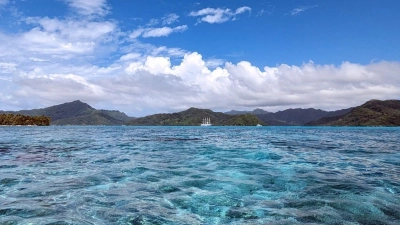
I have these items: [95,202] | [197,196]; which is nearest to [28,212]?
[95,202]

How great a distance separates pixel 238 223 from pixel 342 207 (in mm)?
4387

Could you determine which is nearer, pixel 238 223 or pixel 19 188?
pixel 238 223

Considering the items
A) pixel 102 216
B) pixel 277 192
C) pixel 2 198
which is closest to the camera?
pixel 102 216

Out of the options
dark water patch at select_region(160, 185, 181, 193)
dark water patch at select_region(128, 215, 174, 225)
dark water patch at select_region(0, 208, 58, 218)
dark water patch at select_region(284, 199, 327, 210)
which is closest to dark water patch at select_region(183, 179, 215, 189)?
dark water patch at select_region(160, 185, 181, 193)

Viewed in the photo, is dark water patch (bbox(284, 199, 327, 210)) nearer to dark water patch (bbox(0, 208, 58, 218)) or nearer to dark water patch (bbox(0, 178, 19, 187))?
dark water patch (bbox(0, 208, 58, 218))


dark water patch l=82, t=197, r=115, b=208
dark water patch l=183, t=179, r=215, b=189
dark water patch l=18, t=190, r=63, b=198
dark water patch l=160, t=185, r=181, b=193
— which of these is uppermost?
dark water patch l=18, t=190, r=63, b=198

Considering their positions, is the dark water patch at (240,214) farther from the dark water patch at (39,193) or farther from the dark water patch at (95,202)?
the dark water patch at (39,193)

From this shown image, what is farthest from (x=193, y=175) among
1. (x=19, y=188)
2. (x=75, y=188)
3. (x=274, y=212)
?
(x=19, y=188)

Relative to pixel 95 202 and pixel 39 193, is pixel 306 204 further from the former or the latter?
pixel 39 193

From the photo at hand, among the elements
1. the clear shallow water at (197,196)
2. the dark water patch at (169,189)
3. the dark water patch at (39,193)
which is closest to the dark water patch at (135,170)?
the clear shallow water at (197,196)

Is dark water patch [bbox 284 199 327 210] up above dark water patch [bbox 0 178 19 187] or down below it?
below

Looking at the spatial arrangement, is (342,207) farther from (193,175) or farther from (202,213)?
(193,175)

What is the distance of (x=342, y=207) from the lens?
9.95 metres

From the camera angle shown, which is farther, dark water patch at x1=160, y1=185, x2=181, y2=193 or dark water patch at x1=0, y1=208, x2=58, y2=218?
dark water patch at x1=160, y1=185, x2=181, y2=193
